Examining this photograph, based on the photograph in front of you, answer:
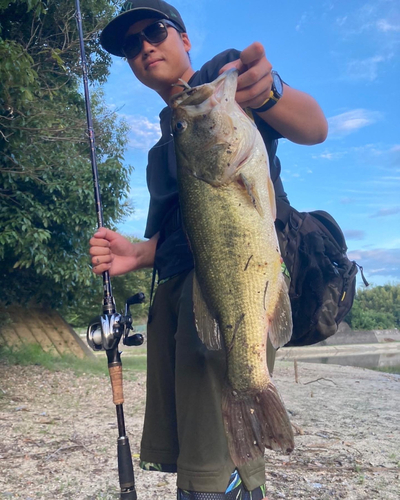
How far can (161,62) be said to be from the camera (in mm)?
2064

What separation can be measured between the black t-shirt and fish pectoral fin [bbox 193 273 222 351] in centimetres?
25

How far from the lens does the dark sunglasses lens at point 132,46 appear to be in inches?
82.0

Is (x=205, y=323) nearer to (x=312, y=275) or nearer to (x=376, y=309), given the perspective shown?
(x=312, y=275)

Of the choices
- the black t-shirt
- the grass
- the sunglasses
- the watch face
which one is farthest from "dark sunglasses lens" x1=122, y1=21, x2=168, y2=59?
the grass

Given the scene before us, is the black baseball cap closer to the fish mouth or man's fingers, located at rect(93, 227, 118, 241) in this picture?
the fish mouth

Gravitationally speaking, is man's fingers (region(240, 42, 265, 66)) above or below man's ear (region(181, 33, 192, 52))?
below

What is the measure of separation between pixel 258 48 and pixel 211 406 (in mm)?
1277

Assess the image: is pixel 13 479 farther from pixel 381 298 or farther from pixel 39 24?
pixel 381 298

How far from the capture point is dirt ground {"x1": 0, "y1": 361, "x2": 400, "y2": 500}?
3.33 m

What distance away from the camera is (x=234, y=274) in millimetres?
1571

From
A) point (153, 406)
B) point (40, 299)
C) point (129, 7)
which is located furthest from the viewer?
point (40, 299)

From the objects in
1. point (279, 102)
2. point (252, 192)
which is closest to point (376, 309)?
point (279, 102)

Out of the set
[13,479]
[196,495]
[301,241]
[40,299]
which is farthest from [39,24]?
[196,495]

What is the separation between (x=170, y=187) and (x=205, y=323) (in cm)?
73
